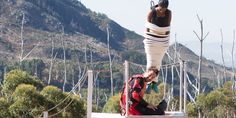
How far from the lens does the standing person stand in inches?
324

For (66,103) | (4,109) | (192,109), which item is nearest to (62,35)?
(192,109)

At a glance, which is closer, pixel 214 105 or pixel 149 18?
pixel 149 18

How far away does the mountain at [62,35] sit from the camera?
278 ft

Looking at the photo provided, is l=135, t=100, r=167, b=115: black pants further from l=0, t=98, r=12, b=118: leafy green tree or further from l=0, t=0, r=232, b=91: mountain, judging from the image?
l=0, t=0, r=232, b=91: mountain

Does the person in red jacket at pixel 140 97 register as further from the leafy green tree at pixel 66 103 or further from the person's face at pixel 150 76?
the leafy green tree at pixel 66 103

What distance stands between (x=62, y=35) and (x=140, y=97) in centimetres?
8450

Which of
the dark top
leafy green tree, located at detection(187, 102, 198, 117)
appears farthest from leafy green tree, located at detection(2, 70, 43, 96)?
the dark top

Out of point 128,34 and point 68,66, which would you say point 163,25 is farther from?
point 128,34

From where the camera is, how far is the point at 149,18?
8.25m

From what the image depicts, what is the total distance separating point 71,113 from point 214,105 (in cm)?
1191

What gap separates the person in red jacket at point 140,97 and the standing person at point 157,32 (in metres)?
0.15

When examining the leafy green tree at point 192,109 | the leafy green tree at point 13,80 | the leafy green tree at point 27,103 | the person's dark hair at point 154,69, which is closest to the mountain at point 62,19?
the leafy green tree at point 192,109

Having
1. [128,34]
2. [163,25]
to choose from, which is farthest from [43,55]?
[163,25]

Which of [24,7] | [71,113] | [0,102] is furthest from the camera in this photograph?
[24,7]
